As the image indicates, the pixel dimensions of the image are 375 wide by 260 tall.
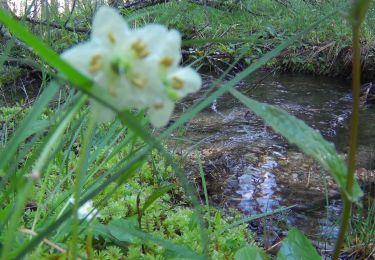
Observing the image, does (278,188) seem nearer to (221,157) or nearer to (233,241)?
(221,157)

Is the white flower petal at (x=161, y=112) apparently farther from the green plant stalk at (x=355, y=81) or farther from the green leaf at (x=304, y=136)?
the green plant stalk at (x=355, y=81)

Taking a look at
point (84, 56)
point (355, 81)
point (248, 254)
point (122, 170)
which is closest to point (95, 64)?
point (84, 56)

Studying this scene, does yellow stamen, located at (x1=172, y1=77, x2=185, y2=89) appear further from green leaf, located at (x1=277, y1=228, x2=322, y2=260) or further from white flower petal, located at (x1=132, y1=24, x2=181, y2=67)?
green leaf, located at (x1=277, y1=228, x2=322, y2=260)

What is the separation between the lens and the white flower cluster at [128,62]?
0.47 m

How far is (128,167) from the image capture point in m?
0.64

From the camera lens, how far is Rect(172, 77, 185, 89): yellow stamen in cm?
51

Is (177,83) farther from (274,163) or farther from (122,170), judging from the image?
(274,163)

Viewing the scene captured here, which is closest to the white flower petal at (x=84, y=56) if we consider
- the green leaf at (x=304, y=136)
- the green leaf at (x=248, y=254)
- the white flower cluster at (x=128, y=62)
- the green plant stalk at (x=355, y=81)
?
the white flower cluster at (x=128, y=62)

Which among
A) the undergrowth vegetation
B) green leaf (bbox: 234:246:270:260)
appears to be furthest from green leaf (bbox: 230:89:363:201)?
green leaf (bbox: 234:246:270:260)

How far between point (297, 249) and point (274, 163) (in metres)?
1.60

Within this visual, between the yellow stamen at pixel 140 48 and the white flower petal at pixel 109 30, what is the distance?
0.01 meters

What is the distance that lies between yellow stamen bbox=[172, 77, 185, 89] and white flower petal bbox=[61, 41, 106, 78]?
81mm

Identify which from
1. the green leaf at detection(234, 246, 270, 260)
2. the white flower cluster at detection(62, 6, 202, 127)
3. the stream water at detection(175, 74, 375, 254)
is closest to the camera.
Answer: the white flower cluster at detection(62, 6, 202, 127)

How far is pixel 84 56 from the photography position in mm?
473
